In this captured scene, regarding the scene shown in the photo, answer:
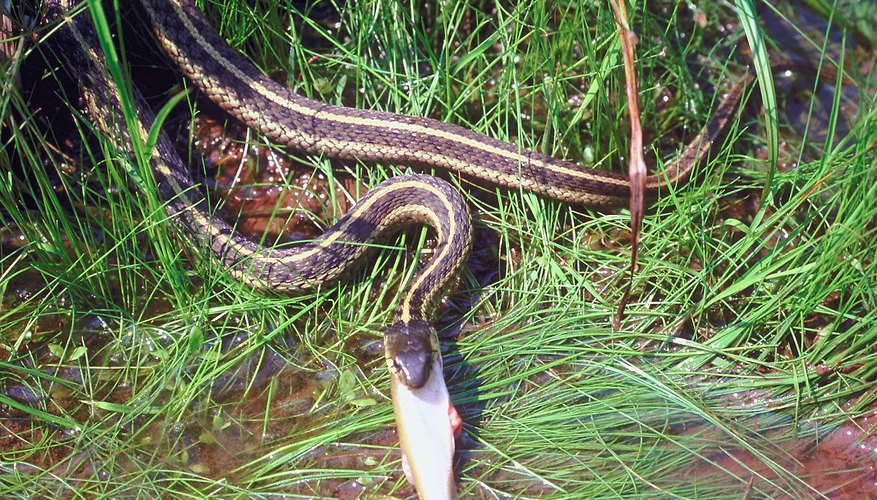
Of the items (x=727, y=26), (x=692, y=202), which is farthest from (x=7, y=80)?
(x=727, y=26)

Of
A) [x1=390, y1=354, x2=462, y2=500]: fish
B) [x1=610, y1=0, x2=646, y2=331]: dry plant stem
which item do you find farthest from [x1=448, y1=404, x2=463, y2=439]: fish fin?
[x1=610, y1=0, x2=646, y2=331]: dry plant stem

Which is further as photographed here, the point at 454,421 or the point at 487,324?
the point at 487,324

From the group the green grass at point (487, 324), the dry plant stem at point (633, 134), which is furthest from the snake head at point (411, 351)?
the dry plant stem at point (633, 134)

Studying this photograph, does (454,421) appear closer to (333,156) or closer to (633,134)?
(633,134)

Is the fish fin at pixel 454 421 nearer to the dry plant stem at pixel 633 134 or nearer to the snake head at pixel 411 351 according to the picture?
the snake head at pixel 411 351

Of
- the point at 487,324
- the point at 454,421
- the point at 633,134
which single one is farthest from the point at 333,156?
the point at 633,134

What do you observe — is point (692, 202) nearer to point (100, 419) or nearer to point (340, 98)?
point (340, 98)

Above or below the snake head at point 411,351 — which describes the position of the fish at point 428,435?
below
